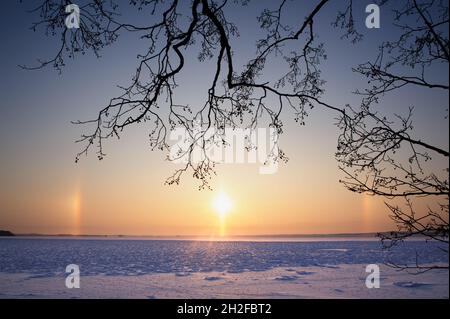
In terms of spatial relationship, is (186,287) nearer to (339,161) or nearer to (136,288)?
(136,288)

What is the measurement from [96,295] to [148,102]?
447 inches

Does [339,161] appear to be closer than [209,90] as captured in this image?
Yes

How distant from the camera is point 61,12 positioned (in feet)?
15.9

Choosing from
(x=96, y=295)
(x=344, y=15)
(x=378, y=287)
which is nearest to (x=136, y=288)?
(x=96, y=295)
